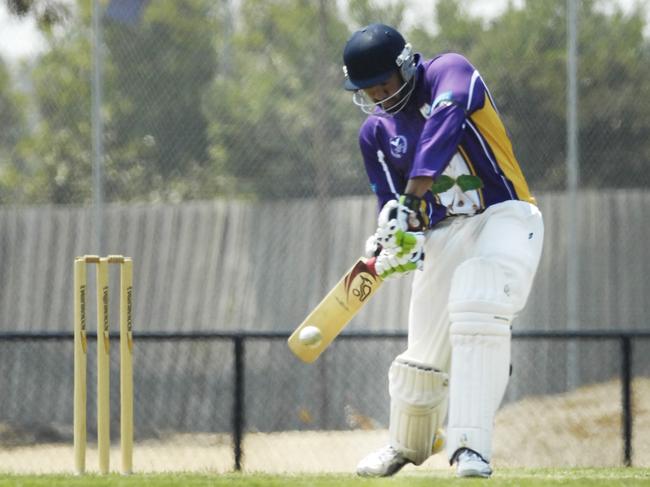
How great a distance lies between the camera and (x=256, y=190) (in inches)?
480

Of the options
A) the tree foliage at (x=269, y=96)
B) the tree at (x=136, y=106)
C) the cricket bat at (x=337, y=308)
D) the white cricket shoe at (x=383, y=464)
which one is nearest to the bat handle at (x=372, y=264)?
the cricket bat at (x=337, y=308)

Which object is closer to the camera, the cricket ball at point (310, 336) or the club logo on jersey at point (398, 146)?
the cricket ball at point (310, 336)

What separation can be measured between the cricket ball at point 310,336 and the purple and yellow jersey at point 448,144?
62 cm

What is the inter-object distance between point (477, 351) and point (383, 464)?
2.41 feet

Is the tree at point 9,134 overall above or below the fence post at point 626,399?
above

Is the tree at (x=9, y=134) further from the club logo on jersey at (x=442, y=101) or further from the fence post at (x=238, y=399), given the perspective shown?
the club logo on jersey at (x=442, y=101)

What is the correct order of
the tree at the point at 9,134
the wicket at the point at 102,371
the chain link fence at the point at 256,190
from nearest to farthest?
the wicket at the point at 102,371
the chain link fence at the point at 256,190
the tree at the point at 9,134

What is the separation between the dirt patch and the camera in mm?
9398

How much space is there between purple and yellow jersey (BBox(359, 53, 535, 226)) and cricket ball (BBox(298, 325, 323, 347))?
0.62 m

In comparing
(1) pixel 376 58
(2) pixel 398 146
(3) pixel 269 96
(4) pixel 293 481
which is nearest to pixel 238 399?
(2) pixel 398 146

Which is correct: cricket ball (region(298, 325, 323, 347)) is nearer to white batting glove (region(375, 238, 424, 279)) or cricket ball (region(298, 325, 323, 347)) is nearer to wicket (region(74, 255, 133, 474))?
white batting glove (region(375, 238, 424, 279))

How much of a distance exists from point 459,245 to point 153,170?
7.13m

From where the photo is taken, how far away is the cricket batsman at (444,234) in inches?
205

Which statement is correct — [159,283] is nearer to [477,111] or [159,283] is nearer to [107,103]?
[107,103]
